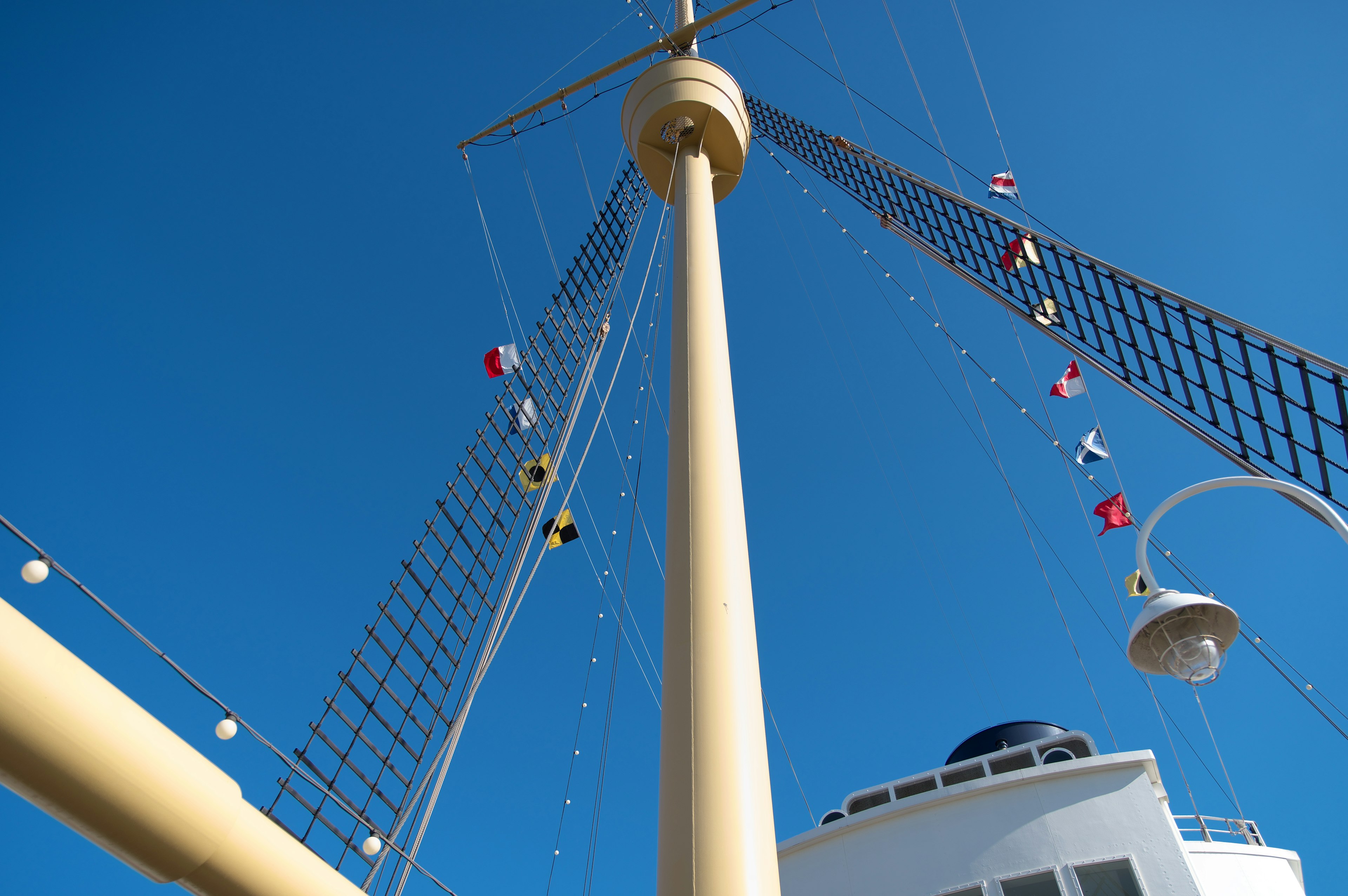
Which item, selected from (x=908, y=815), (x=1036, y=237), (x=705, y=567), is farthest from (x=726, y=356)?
(x=908, y=815)

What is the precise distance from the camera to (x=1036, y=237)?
24.2 ft

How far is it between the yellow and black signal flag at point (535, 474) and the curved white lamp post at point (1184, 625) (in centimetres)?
568

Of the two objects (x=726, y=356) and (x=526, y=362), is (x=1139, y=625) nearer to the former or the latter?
(x=726, y=356)

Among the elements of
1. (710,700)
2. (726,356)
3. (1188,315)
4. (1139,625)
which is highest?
(1188,315)

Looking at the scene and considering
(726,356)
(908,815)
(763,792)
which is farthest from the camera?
(908,815)

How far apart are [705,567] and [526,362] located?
7763mm

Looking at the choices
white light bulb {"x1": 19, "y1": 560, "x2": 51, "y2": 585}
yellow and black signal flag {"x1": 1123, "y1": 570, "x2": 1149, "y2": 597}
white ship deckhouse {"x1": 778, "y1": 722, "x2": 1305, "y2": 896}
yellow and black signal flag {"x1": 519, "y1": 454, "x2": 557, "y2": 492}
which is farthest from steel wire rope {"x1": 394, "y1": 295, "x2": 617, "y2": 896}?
yellow and black signal flag {"x1": 1123, "y1": 570, "x2": 1149, "y2": 597}

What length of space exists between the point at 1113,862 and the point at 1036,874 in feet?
2.41

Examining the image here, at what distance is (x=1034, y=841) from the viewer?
8234mm

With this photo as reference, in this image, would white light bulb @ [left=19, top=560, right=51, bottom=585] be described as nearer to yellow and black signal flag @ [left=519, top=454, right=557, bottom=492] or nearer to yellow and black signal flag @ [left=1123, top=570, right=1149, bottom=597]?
yellow and black signal flag @ [left=519, top=454, right=557, bottom=492]

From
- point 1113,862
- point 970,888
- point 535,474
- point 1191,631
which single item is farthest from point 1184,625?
point 535,474

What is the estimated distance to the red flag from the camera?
10.6 metres

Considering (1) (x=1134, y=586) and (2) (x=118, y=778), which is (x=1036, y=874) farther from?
(2) (x=118, y=778)

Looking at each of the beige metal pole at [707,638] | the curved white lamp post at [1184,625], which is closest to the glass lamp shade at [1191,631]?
the curved white lamp post at [1184,625]
